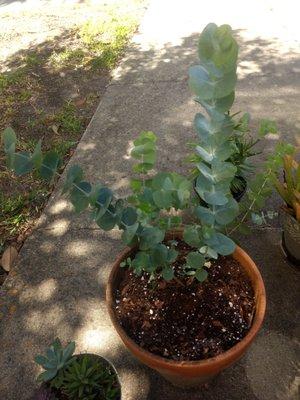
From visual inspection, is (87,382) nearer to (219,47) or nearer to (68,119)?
(219,47)

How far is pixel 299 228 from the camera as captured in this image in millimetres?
2084

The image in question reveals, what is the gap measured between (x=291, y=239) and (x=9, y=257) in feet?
5.89

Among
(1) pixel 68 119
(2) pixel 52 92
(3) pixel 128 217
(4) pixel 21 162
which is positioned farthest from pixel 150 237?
(2) pixel 52 92

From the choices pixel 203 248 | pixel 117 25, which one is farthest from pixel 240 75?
pixel 203 248

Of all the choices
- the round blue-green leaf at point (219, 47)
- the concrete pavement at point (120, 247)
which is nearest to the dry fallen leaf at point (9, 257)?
the concrete pavement at point (120, 247)

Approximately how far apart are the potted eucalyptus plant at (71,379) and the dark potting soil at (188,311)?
259mm

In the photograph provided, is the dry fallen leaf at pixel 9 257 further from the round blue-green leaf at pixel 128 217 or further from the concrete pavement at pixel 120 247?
the round blue-green leaf at pixel 128 217

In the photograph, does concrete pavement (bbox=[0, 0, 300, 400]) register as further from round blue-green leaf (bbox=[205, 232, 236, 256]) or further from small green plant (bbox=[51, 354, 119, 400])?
round blue-green leaf (bbox=[205, 232, 236, 256])

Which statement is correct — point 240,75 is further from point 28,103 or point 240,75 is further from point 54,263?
point 54,263

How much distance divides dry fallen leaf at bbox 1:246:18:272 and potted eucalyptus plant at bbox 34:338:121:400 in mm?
1034

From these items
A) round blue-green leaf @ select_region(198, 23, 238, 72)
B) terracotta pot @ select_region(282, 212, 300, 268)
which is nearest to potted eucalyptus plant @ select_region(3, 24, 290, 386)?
round blue-green leaf @ select_region(198, 23, 238, 72)

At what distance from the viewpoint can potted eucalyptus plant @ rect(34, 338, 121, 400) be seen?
1.65 m

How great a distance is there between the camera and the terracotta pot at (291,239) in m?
2.16

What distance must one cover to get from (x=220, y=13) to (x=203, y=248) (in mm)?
4327
